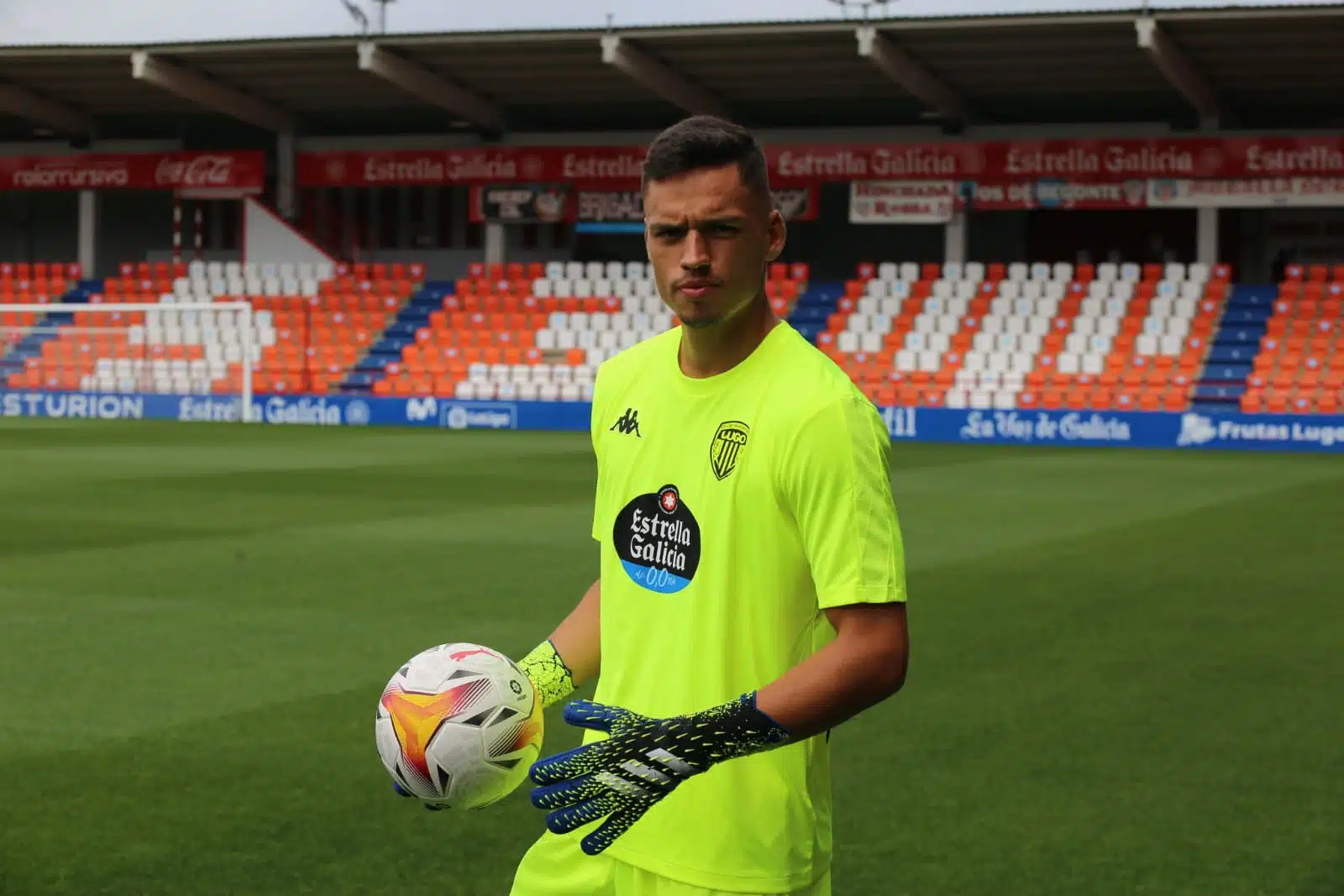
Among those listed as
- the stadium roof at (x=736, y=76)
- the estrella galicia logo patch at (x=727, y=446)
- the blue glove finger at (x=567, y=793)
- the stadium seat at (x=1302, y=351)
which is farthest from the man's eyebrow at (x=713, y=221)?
the stadium roof at (x=736, y=76)

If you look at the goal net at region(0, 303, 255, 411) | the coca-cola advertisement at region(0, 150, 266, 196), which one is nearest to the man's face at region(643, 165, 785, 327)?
the goal net at region(0, 303, 255, 411)

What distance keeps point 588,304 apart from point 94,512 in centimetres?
2127

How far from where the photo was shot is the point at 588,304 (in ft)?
120

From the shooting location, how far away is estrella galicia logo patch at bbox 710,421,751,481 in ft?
9.41

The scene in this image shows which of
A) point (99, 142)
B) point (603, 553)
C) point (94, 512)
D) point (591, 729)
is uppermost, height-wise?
point (99, 142)

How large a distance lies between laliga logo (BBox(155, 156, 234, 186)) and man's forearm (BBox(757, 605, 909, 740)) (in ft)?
126

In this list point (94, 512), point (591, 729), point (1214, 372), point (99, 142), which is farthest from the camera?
point (99, 142)

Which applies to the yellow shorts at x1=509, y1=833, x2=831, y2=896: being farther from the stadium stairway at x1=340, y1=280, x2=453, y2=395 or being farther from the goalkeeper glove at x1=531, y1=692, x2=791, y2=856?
the stadium stairway at x1=340, y1=280, x2=453, y2=395

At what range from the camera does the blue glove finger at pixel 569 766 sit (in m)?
2.81

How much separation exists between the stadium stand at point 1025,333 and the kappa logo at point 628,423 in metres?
28.0

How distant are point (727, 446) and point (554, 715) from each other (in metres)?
5.05

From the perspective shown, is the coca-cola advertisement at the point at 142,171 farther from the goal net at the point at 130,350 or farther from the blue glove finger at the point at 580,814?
the blue glove finger at the point at 580,814

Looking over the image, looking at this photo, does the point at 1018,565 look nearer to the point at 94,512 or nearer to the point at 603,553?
the point at 94,512

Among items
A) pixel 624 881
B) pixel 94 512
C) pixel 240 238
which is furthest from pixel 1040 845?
pixel 240 238
